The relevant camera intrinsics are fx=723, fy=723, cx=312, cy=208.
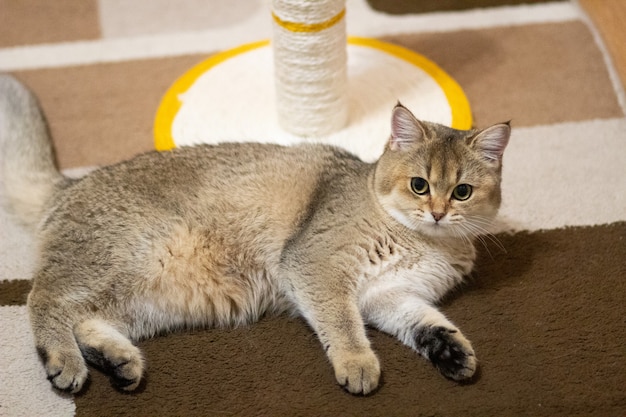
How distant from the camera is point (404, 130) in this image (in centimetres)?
165

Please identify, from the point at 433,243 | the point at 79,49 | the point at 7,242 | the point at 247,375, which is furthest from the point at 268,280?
the point at 79,49

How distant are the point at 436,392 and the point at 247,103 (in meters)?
1.24

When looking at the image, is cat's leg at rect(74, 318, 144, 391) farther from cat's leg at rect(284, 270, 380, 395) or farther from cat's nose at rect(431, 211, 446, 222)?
cat's nose at rect(431, 211, 446, 222)

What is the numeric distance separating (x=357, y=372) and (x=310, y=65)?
985mm

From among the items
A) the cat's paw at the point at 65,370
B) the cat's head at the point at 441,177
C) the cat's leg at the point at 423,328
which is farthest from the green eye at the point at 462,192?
the cat's paw at the point at 65,370

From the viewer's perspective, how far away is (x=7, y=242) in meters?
1.97

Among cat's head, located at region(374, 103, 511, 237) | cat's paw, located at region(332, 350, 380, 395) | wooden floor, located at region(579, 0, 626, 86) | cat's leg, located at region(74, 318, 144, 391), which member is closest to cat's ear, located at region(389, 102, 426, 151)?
cat's head, located at region(374, 103, 511, 237)

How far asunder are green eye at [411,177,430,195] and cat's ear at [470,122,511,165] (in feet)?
0.45

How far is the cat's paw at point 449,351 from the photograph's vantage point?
1.54 metres

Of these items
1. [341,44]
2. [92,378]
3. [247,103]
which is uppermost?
[341,44]

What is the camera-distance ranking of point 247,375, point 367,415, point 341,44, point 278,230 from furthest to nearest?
point 341,44
point 278,230
point 247,375
point 367,415

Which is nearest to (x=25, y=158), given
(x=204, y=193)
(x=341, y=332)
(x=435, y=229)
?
(x=204, y=193)

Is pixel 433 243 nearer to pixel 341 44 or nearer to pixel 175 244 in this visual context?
pixel 175 244

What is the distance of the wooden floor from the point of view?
8.07ft
